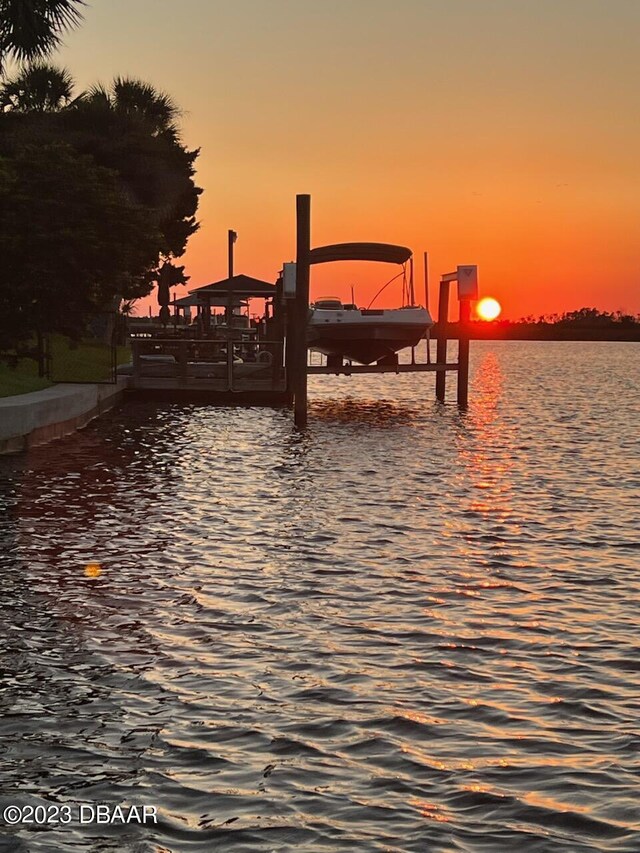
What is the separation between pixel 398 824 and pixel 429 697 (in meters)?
2.11

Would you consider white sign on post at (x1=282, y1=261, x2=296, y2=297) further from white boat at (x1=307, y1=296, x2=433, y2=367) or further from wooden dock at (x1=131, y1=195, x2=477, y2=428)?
white boat at (x1=307, y1=296, x2=433, y2=367)

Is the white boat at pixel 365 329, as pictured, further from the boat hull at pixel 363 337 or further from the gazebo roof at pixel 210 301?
the gazebo roof at pixel 210 301

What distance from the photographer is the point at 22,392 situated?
26109mm

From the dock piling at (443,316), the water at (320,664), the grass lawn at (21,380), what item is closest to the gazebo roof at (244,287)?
the dock piling at (443,316)

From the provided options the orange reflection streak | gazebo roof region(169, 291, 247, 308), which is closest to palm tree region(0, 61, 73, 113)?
gazebo roof region(169, 291, 247, 308)

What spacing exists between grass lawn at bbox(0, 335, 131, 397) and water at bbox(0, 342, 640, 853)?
832 centimetres

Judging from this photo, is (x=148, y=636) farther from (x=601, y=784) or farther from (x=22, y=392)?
(x=22, y=392)

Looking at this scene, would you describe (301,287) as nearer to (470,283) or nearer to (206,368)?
(206,368)

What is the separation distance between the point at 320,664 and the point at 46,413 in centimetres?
1631

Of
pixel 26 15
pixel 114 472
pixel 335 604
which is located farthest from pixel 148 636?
pixel 26 15

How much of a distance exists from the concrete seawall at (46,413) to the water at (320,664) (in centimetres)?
250

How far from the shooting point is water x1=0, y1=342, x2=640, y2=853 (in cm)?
613

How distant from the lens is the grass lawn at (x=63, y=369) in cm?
2739

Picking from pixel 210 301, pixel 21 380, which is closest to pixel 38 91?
pixel 210 301
